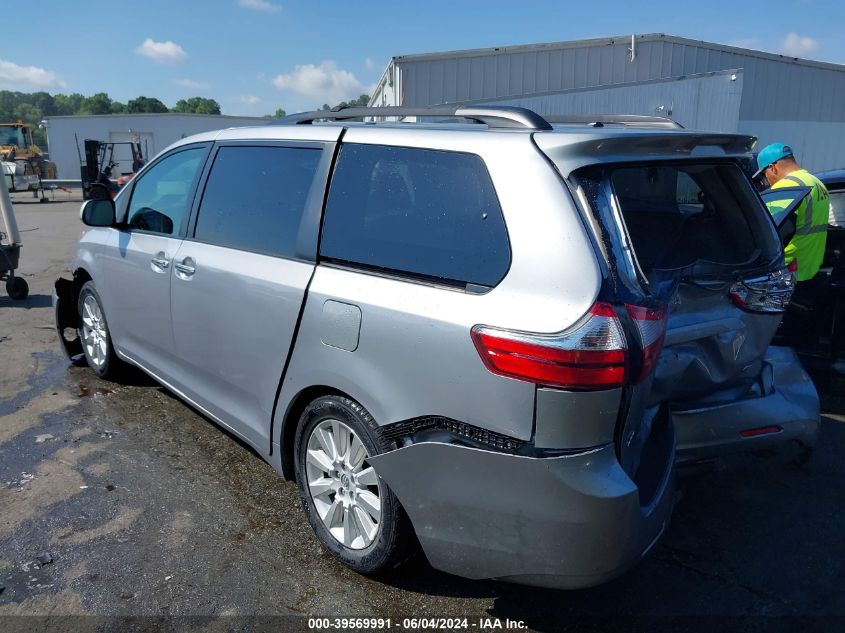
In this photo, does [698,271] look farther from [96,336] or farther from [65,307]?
[65,307]

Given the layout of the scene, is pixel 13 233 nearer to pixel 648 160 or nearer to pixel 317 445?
pixel 317 445

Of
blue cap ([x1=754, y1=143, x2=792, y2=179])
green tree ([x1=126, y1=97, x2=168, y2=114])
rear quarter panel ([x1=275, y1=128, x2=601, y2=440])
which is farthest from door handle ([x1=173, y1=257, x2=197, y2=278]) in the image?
green tree ([x1=126, y1=97, x2=168, y2=114])

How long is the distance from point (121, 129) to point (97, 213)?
138 feet

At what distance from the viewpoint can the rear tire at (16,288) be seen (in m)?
7.88

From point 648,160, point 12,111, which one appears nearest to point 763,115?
point 648,160

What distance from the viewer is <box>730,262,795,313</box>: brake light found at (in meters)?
3.10

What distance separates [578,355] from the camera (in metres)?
2.10

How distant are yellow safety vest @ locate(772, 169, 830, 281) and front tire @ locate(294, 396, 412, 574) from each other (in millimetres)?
3172

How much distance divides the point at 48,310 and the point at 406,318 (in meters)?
6.76

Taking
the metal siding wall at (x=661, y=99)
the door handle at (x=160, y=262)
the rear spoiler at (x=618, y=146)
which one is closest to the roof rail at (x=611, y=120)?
the rear spoiler at (x=618, y=146)

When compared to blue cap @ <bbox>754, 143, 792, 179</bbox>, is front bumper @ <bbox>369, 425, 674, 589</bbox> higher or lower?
lower

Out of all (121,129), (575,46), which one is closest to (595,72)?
(575,46)

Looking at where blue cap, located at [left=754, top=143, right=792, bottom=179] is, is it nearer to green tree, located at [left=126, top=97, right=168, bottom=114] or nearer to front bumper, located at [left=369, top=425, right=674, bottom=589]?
front bumper, located at [left=369, top=425, right=674, bottom=589]

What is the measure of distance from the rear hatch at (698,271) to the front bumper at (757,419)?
0.18 ft
